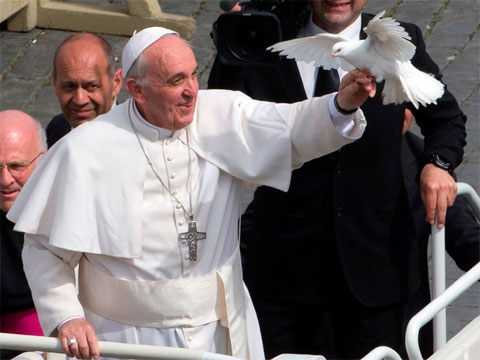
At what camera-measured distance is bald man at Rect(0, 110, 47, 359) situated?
4191mm

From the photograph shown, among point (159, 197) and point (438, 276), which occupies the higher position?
point (159, 197)

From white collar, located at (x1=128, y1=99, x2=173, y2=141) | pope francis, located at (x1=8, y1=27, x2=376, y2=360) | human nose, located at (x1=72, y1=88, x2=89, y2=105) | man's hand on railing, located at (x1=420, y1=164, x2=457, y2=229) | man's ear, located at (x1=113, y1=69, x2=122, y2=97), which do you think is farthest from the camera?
man's ear, located at (x1=113, y1=69, x2=122, y2=97)

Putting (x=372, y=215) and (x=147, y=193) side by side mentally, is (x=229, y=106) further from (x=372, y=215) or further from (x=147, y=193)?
(x=372, y=215)

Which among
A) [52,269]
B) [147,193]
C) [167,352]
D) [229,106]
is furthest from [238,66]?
[167,352]

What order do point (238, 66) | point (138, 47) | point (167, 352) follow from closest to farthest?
point (167, 352), point (138, 47), point (238, 66)

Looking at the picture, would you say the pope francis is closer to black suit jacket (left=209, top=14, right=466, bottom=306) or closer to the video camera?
the video camera

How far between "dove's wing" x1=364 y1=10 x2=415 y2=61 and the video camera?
485mm

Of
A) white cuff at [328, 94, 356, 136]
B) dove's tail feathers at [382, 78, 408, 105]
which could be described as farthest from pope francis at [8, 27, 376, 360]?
dove's tail feathers at [382, 78, 408, 105]

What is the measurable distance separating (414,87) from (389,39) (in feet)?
0.58

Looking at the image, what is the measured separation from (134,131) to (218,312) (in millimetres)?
646

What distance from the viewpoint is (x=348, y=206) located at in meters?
4.11

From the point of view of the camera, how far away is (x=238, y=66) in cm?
407

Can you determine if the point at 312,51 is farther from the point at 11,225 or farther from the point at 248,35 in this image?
the point at 11,225

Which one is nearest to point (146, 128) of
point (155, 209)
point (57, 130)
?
point (155, 209)
